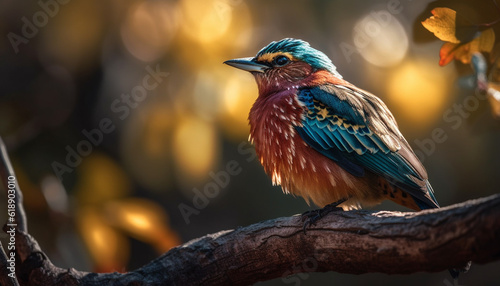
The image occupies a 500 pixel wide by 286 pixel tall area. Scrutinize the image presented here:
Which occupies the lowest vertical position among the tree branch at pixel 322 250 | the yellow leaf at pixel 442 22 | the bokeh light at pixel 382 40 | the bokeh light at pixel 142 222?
the tree branch at pixel 322 250

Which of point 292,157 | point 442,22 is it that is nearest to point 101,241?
point 292,157

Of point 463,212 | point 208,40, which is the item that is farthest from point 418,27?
point 208,40

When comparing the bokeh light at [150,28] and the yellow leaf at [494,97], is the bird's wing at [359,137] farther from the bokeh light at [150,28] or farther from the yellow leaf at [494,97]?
the bokeh light at [150,28]

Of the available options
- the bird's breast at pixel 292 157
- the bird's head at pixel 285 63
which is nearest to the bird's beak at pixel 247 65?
the bird's head at pixel 285 63

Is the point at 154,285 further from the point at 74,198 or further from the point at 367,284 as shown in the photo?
the point at 367,284

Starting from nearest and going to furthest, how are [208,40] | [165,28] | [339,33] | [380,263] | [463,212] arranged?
[463,212], [380,263], [208,40], [165,28], [339,33]
